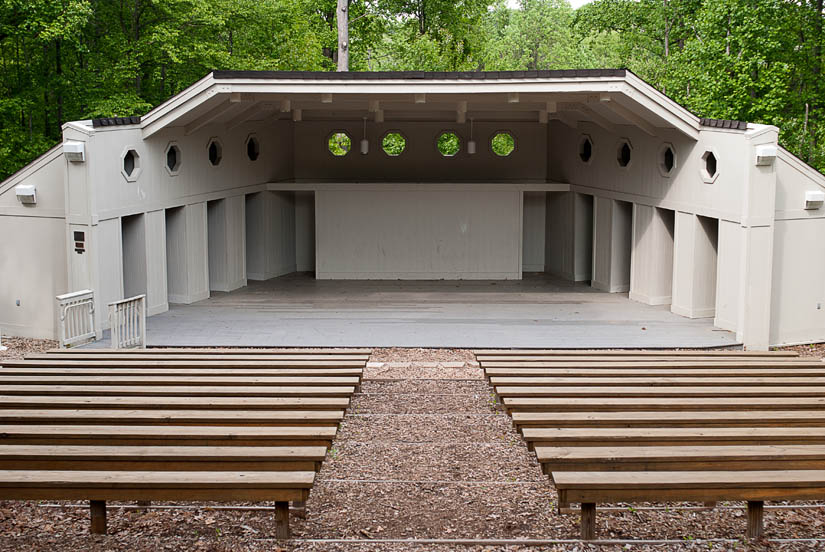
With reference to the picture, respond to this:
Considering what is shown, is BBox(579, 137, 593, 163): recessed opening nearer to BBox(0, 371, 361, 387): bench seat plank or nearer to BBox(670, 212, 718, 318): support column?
BBox(670, 212, 718, 318): support column

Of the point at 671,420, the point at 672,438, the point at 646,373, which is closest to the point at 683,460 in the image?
the point at 672,438

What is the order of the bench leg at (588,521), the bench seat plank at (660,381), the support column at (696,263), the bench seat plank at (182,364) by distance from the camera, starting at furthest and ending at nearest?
the support column at (696,263), the bench seat plank at (182,364), the bench seat plank at (660,381), the bench leg at (588,521)

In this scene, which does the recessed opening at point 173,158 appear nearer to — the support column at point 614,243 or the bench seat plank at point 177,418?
the support column at point 614,243

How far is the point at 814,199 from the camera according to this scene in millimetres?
14656

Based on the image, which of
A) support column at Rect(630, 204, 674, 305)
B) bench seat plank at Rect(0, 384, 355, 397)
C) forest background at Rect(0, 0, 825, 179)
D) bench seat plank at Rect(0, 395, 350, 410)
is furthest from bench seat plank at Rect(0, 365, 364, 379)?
forest background at Rect(0, 0, 825, 179)

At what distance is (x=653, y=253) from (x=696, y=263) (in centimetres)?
150

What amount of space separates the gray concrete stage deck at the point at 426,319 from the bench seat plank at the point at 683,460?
8090 mm

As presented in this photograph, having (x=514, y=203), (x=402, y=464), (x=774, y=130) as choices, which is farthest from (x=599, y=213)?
(x=402, y=464)

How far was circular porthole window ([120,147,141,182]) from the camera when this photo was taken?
15594mm

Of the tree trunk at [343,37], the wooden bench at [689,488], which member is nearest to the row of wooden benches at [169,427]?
the wooden bench at [689,488]

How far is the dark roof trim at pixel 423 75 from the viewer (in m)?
14.7

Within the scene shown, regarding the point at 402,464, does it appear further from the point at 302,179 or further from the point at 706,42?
the point at 706,42

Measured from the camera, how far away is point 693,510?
258 inches

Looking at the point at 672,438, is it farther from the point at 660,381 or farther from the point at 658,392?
the point at 660,381
